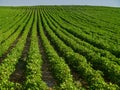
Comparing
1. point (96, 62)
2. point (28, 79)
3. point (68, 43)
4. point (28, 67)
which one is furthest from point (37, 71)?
point (68, 43)

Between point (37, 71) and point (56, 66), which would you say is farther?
point (56, 66)

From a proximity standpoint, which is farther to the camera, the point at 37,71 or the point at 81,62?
the point at 81,62

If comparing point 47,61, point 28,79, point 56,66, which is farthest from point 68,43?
point 28,79

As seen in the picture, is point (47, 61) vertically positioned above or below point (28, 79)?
below

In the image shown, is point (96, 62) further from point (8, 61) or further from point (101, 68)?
point (8, 61)

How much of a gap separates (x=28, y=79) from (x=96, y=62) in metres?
6.45

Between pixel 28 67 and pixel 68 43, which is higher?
pixel 28 67

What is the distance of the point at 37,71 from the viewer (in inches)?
675

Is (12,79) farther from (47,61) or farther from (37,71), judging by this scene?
(47,61)

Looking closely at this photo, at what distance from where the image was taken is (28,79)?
15.1m

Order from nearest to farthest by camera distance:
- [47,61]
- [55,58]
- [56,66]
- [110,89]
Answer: [110,89]
[56,66]
[55,58]
[47,61]

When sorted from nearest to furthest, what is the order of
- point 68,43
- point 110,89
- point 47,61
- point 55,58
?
point 110,89, point 55,58, point 47,61, point 68,43

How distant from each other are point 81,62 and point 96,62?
1.32 m

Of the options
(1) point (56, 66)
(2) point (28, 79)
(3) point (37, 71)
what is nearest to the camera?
(2) point (28, 79)
